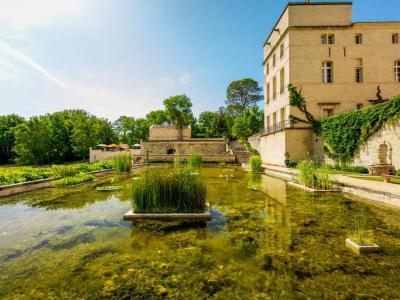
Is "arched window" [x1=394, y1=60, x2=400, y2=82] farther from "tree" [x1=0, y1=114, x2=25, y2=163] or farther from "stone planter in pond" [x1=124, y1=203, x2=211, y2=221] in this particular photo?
"tree" [x1=0, y1=114, x2=25, y2=163]

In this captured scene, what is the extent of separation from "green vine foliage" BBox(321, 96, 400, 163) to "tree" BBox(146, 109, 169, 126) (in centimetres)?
4723

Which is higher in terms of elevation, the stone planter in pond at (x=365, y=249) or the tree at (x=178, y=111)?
the tree at (x=178, y=111)

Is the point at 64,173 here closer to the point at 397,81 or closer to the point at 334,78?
the point at 334,78

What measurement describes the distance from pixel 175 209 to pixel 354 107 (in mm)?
19889

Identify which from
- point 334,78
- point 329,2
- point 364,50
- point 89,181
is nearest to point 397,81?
point 364,50

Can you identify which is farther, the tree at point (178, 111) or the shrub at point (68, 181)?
the tree at point (178, 111)

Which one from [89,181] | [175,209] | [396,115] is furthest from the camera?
[89,181]

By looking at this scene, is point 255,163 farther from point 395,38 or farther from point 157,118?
point 157,118

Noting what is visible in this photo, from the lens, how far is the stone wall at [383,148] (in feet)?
37.1

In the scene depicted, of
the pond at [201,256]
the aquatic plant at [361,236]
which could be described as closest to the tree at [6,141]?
the pond at [201,256]

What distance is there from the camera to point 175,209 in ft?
17.9

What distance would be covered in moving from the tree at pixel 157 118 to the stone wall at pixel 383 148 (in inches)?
1975

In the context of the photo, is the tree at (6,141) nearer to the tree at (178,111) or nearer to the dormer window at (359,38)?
the tree at (178,111)

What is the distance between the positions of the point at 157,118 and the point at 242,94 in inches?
899
